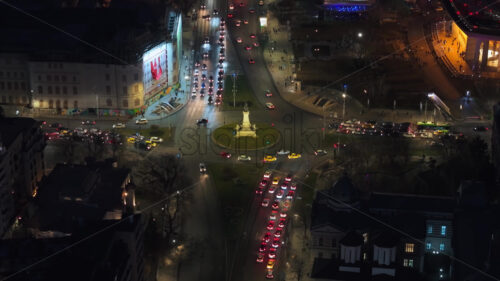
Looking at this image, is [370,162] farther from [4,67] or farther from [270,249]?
[4,67]

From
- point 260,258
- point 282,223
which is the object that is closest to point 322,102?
point 282,223

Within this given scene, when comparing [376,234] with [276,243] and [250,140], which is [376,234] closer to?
[276,243]

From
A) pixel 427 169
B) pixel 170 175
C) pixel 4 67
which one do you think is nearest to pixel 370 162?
pixel 427 169

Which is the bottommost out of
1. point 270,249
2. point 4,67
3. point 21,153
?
point 270,249

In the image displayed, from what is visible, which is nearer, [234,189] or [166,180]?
[166,180]

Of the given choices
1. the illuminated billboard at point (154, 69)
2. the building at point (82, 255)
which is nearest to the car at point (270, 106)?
the illuminated billboard at point (154, 69)

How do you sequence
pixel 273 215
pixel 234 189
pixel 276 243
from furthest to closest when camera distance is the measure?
pixel 234 189
pixel 273 215
pixel 276 243
